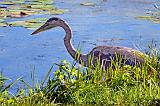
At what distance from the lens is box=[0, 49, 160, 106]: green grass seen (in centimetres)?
599

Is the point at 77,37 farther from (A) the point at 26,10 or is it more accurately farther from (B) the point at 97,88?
(B) the point at 97,88

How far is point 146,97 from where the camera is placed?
5.98 m

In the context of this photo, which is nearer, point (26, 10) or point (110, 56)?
point (110, 56)

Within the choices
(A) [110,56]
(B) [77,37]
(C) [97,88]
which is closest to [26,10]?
(B) [77,37]

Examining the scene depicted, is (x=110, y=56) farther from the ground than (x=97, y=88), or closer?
farther from the ground

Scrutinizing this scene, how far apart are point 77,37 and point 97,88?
517 cm

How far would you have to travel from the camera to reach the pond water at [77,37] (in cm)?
944

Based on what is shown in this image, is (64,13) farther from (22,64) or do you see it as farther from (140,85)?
(140,85)

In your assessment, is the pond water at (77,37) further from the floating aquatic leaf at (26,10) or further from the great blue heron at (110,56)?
the great blue heron at (110,56)

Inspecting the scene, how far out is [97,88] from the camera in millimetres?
6492

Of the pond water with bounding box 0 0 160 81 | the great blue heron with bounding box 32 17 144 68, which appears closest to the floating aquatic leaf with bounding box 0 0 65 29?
the pond water with bounding box 0 0 160 81

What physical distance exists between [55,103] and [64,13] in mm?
8280

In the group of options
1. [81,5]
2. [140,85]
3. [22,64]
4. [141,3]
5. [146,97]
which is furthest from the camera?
[141,3]

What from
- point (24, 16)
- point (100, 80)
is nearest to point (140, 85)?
point (100, 80)
